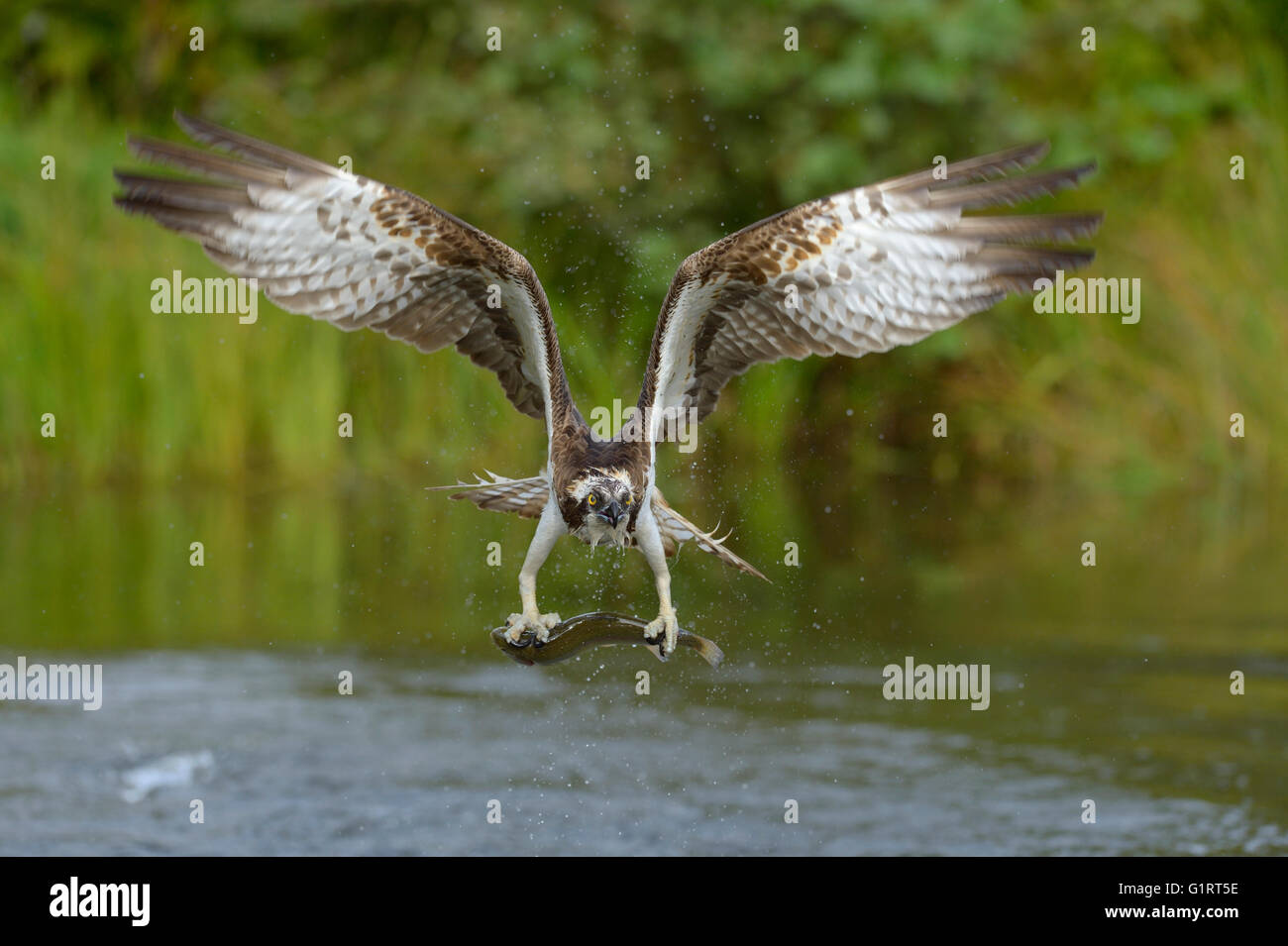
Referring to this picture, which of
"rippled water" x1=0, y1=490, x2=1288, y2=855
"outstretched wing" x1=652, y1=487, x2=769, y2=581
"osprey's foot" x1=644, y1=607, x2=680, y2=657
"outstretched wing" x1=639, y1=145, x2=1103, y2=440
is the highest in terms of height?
"outstretched wing" x1=639, y1=145, x2=1103, y2=440

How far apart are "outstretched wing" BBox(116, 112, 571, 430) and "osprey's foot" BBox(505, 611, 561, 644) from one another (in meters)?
0.87

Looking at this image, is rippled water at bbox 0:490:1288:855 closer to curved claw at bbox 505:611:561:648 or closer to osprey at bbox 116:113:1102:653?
curved claw at bbox 505:611:561:648

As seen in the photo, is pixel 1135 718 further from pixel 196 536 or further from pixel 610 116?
pixel 610 116

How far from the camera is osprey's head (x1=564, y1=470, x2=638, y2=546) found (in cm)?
725

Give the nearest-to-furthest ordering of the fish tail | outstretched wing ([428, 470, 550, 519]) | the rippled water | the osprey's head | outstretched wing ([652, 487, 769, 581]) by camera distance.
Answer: the osprey's head, the fish tail, outstretched wing ([652, 487, 769, 581]), outstretched wing ([428, 470, 550, 519]), the rippled water

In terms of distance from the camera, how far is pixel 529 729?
38.4 feet

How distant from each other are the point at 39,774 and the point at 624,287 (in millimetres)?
10816

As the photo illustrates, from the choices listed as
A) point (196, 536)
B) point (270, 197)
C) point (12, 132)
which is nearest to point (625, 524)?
point (270, 197)

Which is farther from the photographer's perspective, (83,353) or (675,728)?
(83,353)

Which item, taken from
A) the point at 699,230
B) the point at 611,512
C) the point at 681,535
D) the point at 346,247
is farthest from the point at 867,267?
the point at 699,230

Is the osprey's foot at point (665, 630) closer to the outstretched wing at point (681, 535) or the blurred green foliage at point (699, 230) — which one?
the outstretched wing at point (681, 535)

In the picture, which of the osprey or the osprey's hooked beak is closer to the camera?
the osprey's hooked beak

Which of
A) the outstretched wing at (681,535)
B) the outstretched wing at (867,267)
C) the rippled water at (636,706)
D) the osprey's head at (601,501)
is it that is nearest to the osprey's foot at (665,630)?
the outstretched wing at (681,535)

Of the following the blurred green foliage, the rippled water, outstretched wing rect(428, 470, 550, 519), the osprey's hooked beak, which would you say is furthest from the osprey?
the blurred green foliage
